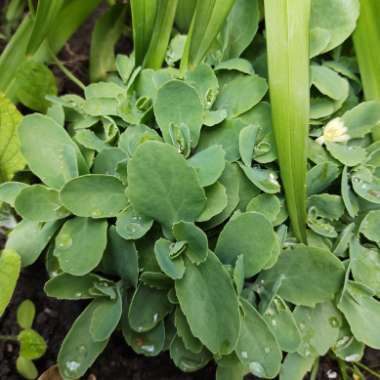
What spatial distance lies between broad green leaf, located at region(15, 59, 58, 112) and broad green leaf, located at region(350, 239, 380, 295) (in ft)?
1.87

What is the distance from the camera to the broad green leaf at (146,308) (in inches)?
25.8

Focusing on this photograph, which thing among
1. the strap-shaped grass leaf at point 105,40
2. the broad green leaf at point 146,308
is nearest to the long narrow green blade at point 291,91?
the broad green leaf at point 146,308

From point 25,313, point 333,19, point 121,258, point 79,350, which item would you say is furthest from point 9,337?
point 333,19

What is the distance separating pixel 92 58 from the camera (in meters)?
1.03

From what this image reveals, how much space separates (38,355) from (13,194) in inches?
11.1

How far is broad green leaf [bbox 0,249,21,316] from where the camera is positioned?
672mm

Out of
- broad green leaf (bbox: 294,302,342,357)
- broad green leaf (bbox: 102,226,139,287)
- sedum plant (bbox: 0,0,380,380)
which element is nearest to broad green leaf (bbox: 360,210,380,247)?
sedum plant (bbox: 0,0,380,380)

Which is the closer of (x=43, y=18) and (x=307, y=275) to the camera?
(x=307, y=275)

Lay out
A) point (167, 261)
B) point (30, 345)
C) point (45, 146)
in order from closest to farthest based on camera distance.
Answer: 1. point (167, 261)
2. point (45, 146)
3. point (30, 345)

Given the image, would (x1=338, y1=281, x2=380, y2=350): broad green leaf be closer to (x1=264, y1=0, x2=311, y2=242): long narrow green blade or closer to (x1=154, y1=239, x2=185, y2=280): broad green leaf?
(x1=264, y1=0, x2=311, y2=242): long narrow green blade

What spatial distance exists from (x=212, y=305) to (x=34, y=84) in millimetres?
524

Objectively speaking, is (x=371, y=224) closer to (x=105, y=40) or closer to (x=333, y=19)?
(x=333, y=19)

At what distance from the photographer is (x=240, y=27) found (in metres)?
0.77

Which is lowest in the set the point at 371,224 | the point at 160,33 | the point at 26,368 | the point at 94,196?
the point at 26,368
